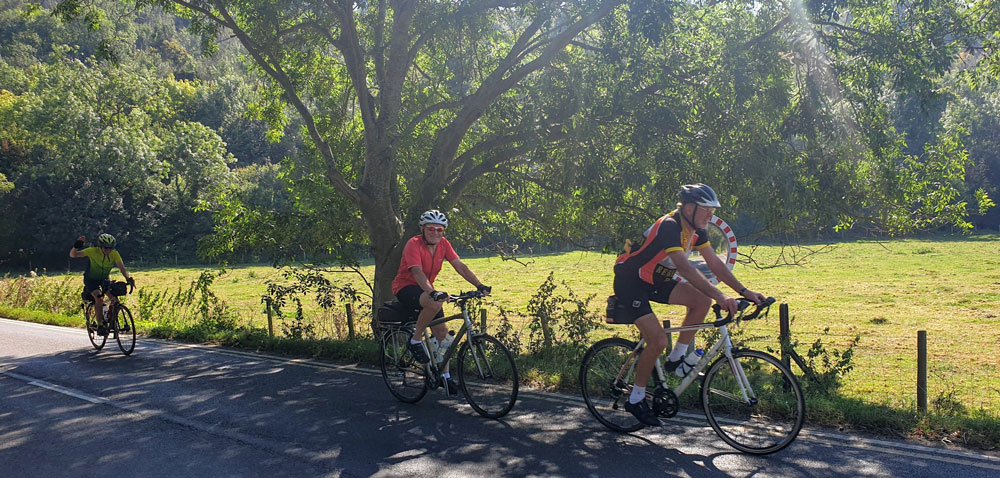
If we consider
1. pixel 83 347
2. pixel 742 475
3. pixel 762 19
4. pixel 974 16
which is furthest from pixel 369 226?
pixel 974 16

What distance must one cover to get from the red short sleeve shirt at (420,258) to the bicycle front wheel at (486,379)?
32.4 inches

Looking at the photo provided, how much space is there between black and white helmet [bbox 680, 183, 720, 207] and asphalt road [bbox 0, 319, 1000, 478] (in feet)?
6.19

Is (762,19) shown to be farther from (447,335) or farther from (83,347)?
(83,347)

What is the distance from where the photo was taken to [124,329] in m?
11.3

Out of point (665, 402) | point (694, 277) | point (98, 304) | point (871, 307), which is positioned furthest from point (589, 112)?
point (871, 307)

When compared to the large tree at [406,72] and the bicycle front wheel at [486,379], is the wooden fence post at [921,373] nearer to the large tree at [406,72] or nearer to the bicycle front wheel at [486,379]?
the bicycle front wheel at [486,379]

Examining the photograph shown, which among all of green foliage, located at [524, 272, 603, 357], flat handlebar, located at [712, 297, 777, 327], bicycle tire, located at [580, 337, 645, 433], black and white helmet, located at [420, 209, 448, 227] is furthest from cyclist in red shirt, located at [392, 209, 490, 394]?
green foliage, located at [524, 272, 603, 357]

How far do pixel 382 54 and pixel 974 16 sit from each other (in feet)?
29.3

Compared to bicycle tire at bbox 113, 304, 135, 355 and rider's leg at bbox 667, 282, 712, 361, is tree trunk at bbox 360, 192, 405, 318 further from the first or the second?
rider's leg at bbox 667, 282, 712, 361

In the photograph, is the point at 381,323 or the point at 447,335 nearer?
the point at 447,335

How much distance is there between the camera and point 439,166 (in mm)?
11789

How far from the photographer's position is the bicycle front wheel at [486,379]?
21.6 feet

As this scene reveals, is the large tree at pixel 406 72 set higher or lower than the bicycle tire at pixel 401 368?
higher

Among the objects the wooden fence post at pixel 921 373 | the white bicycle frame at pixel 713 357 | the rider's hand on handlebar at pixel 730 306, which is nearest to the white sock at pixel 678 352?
the white bicycle frame at pixel 713 357
